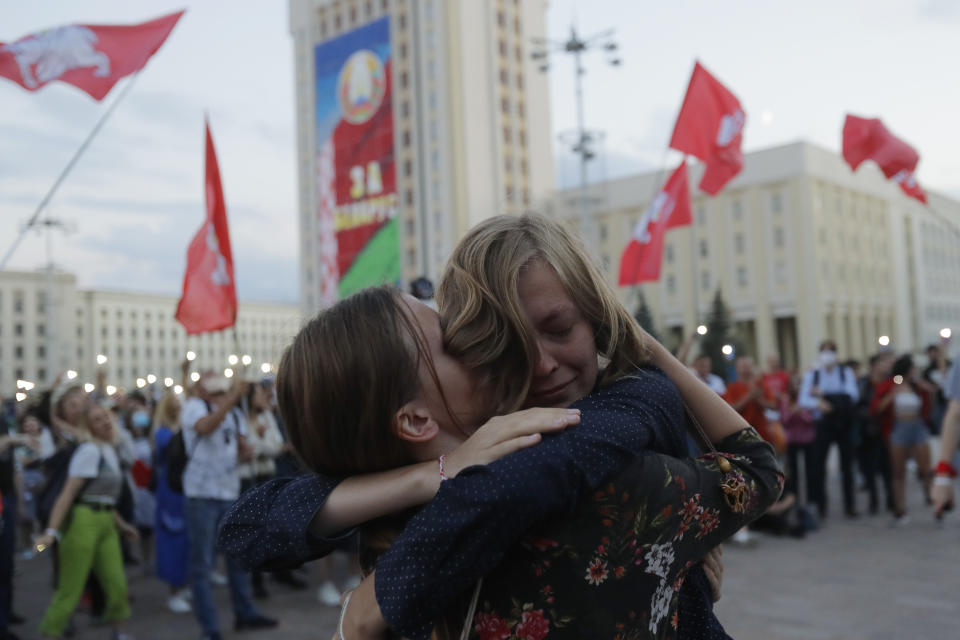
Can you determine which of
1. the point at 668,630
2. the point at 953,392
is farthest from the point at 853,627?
the point at 668,630

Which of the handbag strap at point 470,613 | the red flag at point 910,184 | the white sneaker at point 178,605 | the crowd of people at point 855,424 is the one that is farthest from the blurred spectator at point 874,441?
the handbag strap at point 470,613

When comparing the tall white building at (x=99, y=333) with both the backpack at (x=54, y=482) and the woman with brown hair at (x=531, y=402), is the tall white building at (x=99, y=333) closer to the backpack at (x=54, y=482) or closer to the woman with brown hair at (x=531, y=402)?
the backpack at (x=54, y=482)

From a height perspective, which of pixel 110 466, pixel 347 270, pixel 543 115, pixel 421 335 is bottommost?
pixel 110 466

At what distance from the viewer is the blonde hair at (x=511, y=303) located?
1.40 m

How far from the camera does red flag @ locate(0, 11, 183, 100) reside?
6230 mm

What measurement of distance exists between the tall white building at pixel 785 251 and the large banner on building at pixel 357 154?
1268 centimetres

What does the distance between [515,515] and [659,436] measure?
339 mm

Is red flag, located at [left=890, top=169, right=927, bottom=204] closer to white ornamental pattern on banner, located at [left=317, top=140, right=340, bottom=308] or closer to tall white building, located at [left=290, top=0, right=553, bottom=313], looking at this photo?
tall white building, located at [left=290, top=0, right=553, bottom=313]

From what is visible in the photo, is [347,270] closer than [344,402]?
No

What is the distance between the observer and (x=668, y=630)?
1462 millimetres

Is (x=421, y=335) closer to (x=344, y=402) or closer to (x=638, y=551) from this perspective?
(x=344, y=402)

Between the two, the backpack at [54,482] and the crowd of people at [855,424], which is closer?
the backpack at [54,482]

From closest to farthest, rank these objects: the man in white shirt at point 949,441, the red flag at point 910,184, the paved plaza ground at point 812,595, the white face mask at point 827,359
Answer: the man in white shirt at point 949,441, the paved plaza ground at point 812,595, the red flag at point 910,184, the white face mask at point 827,359

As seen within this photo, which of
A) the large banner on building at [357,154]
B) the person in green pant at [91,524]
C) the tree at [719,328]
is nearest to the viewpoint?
the person in green pant at [91,524]
